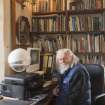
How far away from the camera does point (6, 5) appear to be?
3.00 meters

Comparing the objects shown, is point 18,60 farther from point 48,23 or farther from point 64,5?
point 64,5

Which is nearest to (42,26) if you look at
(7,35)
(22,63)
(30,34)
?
(30,34)

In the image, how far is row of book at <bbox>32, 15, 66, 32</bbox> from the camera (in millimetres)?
3990

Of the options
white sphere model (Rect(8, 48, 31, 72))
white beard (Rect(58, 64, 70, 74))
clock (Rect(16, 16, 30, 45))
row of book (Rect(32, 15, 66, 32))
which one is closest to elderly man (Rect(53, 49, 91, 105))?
white beard (Rect(58, 64, 70, 74))

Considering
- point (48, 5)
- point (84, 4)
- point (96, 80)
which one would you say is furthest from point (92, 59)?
point (48, 5)

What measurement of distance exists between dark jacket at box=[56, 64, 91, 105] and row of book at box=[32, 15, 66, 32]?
4.12ft

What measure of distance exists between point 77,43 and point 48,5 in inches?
31.9

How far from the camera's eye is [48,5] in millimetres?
4062

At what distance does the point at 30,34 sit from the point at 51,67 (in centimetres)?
68

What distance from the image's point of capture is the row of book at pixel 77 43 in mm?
3826

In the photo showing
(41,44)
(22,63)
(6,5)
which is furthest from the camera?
(41,44)

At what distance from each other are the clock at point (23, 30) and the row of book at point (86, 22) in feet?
2.35

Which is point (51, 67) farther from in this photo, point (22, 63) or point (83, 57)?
point (22, 63)

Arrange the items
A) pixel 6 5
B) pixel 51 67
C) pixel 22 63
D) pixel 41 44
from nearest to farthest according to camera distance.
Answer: pixel 22 63 → pixel 6 5 → pixel 51 67 → pixel 41 44
